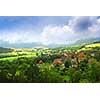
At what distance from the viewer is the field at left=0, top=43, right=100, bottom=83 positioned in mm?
3775

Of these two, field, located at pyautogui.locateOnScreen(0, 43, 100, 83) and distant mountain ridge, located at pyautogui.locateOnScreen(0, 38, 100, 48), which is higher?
distant mountain ridge, located at pyautogui.locateOnScreen(0, 38, 100, 48)

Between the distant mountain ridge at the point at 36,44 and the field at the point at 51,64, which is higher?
the distant mountain ridge at the point at 36,44

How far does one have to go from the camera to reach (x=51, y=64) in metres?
3.82

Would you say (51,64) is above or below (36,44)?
below

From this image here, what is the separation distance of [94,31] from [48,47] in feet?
1.75

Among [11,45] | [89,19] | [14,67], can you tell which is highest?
[89,19]

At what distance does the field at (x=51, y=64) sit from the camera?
3.78 meters
